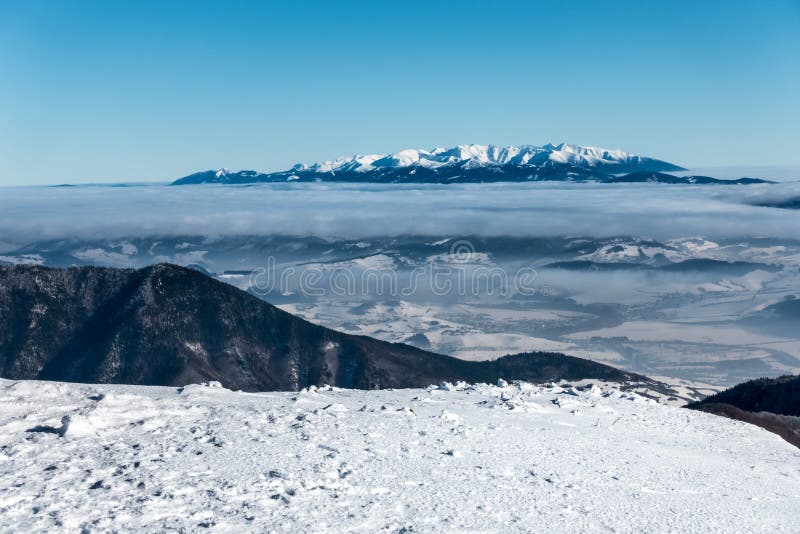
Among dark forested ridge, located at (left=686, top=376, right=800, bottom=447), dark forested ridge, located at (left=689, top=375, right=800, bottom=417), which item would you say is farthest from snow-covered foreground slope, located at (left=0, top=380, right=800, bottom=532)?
dark forested ridge, located at (left=689, top=375, right=800, bottom=417)

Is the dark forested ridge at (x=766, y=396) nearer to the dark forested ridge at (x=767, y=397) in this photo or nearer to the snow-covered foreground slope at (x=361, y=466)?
the dark forested ridge at (x=767, y=397)

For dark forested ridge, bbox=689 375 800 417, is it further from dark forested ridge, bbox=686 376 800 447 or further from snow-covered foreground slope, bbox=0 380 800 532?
snow-covered foreground slope, bbox=0 380 800 532

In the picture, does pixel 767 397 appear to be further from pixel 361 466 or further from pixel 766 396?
pixel 361 466

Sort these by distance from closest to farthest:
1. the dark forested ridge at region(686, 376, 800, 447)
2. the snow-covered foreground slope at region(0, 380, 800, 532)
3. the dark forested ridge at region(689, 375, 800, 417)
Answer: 1. the snow-covered foreground slope at region(0, 380, 800, 532)
2. the dark forested ridge at region(686, 376, 800, 447)
3. the dark forested ridge at region(689, 375, 800, 417)

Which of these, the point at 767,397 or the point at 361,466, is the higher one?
the point at 361,466

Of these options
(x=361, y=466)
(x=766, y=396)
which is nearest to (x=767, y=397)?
(x=766, y=396)

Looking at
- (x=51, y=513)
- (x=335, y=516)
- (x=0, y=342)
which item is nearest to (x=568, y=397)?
(x=335, y=516)

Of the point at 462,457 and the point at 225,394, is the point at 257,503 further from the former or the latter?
the point at 225,394

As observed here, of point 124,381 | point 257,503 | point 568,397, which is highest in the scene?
point 257,503

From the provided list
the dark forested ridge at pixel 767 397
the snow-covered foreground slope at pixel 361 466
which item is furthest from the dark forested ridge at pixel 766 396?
the snow-covered foreground slope at pixel 361 466
